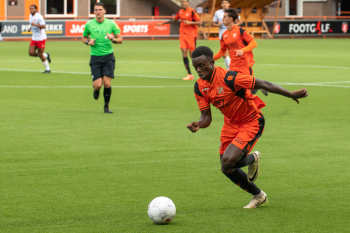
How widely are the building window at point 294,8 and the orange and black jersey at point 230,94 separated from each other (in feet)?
159

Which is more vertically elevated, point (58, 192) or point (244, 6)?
point (244, 6)

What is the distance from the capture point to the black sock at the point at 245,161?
222 inches

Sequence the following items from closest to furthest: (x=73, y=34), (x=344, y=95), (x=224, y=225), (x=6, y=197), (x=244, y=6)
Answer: (x=224, y=225) < (x=6, y=197) < (x=344, y=95) < (x=73, y=34) < (x=244, y=6)

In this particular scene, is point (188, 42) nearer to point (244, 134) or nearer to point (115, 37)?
point (115, 37)

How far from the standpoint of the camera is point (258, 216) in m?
5.40

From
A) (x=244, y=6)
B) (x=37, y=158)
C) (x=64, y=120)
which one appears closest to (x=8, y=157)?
(x=37, y=158)

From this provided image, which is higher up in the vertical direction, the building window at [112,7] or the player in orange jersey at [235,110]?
the building window at [112,7]

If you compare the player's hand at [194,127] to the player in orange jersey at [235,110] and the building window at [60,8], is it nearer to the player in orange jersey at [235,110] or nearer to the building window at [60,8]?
the player in orange jersey at [235,110]

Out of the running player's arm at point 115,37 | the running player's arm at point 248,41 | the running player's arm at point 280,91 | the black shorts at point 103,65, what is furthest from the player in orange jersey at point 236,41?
the running player's arm at point 280,91

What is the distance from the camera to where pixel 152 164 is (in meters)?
7.43

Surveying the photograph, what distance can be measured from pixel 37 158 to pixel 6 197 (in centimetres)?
181

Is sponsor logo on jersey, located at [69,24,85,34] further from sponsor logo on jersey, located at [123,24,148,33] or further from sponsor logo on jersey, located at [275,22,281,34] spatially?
sponsor logo on jersey, located at [275,22,281,34]

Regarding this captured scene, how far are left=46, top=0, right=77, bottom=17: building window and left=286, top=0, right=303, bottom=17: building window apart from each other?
19.3 metres

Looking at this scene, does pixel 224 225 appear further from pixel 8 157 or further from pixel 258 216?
pixel 8 157
